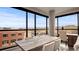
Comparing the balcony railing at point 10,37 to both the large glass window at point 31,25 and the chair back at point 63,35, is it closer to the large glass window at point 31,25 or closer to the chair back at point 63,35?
the large glass window at point 31,25

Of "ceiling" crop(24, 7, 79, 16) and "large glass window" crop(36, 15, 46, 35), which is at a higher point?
"ceiling" crop(24, 7, 79, 16)

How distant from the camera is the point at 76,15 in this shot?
5.90 ft

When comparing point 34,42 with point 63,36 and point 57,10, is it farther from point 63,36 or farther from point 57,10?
point 57,10

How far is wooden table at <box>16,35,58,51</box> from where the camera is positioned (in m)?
1.76

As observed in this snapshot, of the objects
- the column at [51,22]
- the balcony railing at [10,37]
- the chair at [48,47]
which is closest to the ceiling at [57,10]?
the column at [51,22]

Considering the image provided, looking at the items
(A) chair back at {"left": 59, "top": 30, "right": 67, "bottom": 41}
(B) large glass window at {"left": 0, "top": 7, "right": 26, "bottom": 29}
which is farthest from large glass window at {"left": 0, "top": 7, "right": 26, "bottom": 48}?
(A) chair back at {"left": 59, "top": 30, "right": 67, "bottom": 41}

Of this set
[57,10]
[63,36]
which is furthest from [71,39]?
[57,10]

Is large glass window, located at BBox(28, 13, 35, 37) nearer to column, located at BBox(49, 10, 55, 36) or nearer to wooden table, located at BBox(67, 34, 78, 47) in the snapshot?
column, located at BBox(49, 10, 55, 36)

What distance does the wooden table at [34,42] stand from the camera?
1.76 metres

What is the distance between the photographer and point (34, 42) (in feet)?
6.18

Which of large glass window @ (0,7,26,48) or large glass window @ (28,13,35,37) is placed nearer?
large glass window @ (0,7,26,48)

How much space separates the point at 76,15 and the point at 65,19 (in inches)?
8.4

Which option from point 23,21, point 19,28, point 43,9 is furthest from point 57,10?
point 19,28
